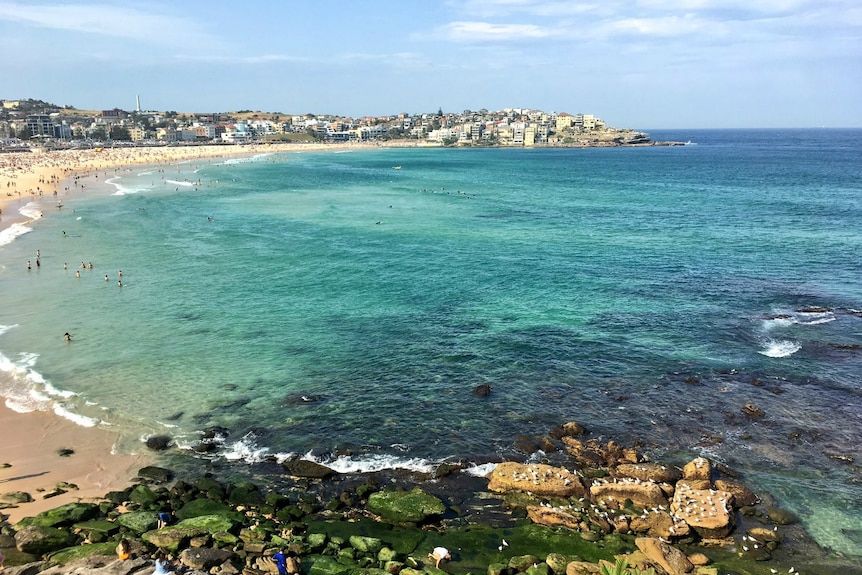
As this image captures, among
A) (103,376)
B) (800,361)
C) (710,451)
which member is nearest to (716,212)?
(800,361)

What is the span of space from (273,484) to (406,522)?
16.9 ft

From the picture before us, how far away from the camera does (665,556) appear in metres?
15.8

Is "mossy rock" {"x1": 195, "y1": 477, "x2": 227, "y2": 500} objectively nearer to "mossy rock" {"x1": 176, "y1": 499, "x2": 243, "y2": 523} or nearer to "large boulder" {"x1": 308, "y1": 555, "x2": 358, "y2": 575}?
"mossy rock" {"x1": 176, "y1": 499, "x2": 243, "y2": 523}

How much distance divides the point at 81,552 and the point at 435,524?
387 inches

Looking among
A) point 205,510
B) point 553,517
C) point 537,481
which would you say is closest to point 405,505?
point 537,481

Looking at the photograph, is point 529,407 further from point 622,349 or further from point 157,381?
point 157,381

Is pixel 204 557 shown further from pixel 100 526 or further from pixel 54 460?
pixel 54 460

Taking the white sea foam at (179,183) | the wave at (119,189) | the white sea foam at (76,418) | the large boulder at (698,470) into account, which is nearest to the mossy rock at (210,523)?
the white sea foam at (76,418)

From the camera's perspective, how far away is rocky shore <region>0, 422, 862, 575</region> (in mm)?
15414

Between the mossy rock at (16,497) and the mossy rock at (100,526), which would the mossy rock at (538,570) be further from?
the mossy rock at (16,497)

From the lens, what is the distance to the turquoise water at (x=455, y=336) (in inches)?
896

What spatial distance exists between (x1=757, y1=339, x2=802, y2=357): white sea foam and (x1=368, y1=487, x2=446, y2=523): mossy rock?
69.3 ft

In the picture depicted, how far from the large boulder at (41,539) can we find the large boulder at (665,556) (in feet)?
53.3

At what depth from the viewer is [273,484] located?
19594mm
